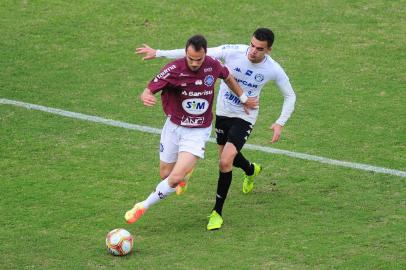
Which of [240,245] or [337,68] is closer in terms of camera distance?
[240,245]

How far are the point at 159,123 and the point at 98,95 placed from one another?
1511mm

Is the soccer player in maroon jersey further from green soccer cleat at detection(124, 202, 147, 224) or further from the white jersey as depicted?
the white jersey

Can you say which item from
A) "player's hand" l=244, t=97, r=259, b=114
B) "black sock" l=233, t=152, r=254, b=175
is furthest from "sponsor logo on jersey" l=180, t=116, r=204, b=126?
"black sock" l=233, t=152, r=254, b=175

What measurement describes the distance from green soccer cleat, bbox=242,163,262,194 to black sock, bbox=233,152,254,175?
0.24 ft

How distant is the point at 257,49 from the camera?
11273 millimetres

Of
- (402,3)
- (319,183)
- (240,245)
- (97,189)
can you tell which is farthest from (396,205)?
(402,3)

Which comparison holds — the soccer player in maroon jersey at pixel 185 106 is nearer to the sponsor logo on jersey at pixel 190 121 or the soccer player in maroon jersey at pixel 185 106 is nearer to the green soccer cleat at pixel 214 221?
the sponsor logo on jersey at pixel 190 121

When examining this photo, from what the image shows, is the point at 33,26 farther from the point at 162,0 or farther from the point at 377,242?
the point at 377,242

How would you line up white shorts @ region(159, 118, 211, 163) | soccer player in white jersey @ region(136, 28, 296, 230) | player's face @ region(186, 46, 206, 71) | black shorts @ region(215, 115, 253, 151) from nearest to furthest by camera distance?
player's face @ region(186, 46, 206, 71), white shorts @ region(159, 118, 211, 163), soccer player in white jersey @ region(136, 28, 296, 230), black shorts @ region(215, 115, 253, 151)

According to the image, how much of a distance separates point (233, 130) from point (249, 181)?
0.95 meters

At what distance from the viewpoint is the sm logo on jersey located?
10.8 m

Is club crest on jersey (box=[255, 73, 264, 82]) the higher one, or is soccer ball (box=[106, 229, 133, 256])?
club crest on jersey (box=[255, 73, 264, 82])

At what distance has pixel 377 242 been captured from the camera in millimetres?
10445

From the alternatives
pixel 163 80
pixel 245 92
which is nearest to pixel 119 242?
pixel 163 80
